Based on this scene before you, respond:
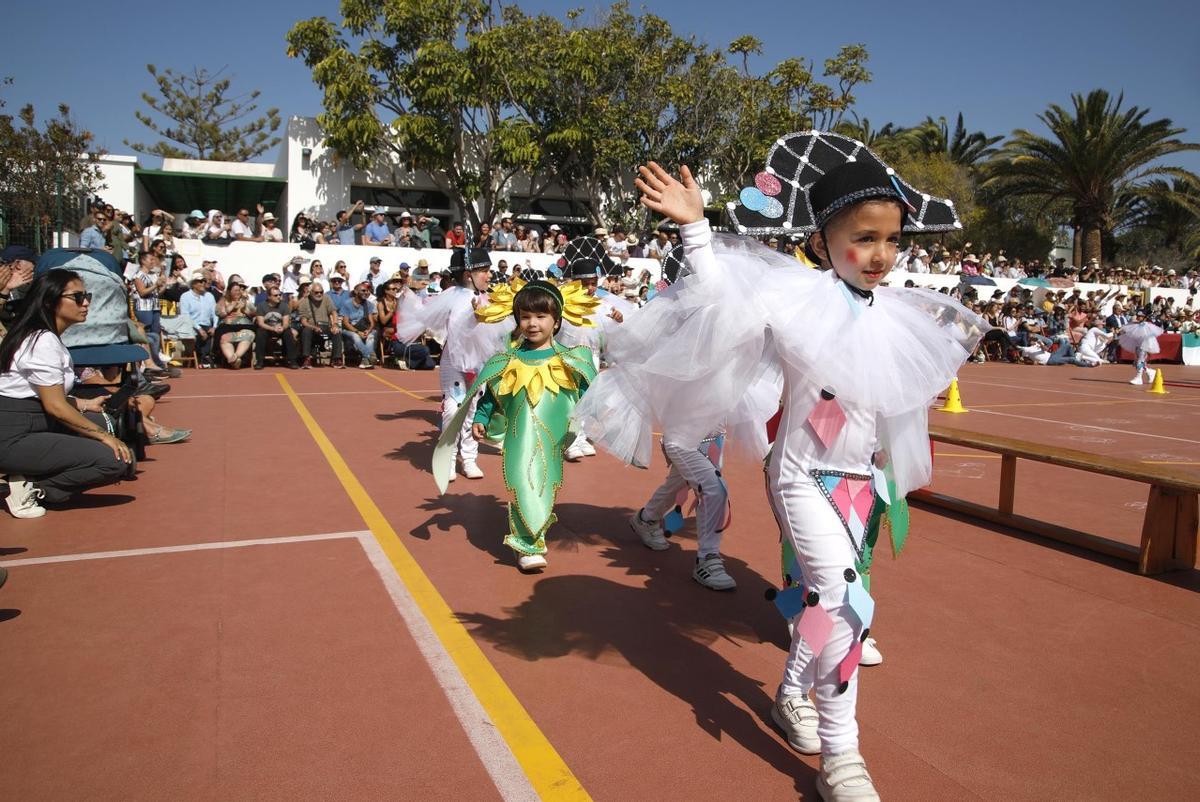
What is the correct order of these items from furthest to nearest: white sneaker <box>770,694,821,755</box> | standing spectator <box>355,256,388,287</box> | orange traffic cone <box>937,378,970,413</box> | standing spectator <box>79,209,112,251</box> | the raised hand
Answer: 1. standing spectator <box>355,256,388,287</box>
2. standing spectator <box>79,209,112,251</box>
3. orange traffic cone <box>937,378,970,413</box>
4. white sneaker <box>770,694,821,755</box>
5. the raised hand

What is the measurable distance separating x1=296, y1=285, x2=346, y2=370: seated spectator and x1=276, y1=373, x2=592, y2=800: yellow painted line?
11.8 meters

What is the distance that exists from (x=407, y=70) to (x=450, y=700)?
82.2 feet

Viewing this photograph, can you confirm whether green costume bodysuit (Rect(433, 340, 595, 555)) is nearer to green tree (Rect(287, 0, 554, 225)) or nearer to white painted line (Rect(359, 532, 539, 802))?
white painted line (Rect(359, 532, 539, 802))

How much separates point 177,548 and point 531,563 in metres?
2.37

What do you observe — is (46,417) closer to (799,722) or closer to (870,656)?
(799,722)

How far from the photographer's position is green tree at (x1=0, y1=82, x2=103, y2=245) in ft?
64.0

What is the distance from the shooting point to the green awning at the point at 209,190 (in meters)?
30.0

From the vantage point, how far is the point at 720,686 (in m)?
3.88

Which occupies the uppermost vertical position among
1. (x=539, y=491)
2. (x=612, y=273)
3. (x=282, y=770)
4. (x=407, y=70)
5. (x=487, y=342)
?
(x=407, y=70)

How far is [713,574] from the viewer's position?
512 centimetres

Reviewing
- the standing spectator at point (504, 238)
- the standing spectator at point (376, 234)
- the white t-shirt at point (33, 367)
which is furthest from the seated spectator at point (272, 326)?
the white t-shirt at point (33, 367)

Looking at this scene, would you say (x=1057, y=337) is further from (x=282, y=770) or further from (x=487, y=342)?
(x=282, y=770)

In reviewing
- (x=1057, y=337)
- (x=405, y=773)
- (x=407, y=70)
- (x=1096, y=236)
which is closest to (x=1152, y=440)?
(x=405, y=773)

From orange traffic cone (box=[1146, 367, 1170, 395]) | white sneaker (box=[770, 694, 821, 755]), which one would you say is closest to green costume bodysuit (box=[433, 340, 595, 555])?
white sneaker (box=[770, 694, 821, 755])
